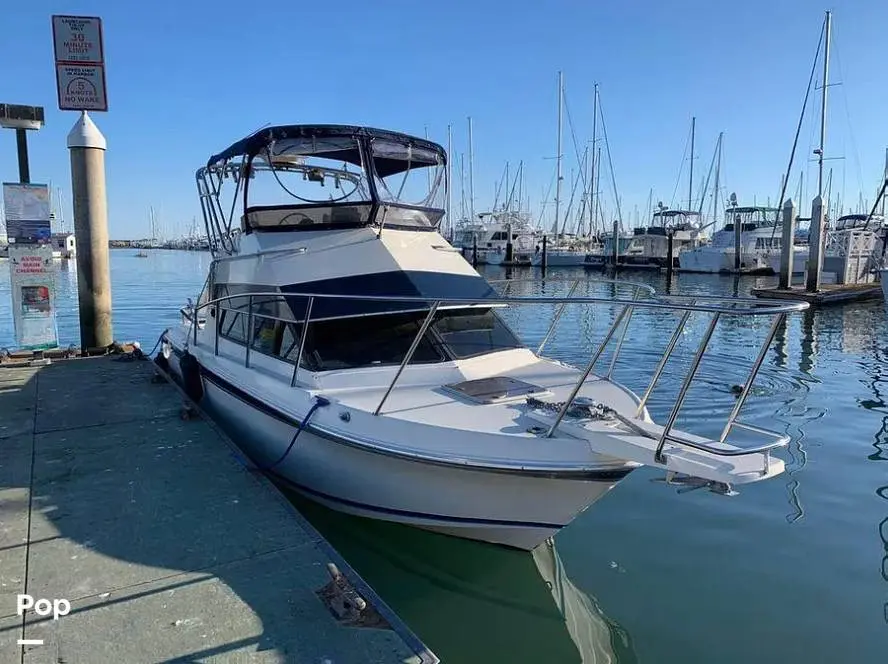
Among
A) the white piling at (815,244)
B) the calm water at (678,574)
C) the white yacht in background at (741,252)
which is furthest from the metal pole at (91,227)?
the white yacht in background at (741,252)

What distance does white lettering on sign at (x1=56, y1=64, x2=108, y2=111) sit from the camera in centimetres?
977

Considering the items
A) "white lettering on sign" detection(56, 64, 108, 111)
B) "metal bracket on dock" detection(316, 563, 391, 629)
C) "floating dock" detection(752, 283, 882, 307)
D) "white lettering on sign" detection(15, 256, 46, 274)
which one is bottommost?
"metal bracket on dock" detection(316, 563, 391, 629)

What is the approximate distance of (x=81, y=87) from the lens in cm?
989

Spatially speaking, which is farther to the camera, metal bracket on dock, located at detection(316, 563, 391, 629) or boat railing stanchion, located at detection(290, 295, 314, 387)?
boat railing stanchion, located at detection(290, 295, 314, 387)

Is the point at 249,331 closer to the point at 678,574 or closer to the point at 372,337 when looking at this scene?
the point at 372,337

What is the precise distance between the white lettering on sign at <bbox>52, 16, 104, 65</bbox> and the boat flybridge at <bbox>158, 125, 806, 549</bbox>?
391cm

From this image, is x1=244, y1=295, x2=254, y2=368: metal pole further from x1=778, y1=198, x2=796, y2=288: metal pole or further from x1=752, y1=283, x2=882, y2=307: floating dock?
x1=778, y1=198, x2=796, y2=288: metal pole

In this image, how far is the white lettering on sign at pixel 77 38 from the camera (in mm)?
9531

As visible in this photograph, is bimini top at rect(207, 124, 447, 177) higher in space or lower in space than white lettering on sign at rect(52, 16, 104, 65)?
lower

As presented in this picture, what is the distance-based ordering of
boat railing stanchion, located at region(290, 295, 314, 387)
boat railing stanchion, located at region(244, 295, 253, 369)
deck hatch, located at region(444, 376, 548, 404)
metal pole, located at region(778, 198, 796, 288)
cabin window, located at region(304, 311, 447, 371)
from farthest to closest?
metal pole, located at region(778, 198, 796, 288)
boat railing stanchion, located at region(244, 295, 253, 369)
cabin window, located at region(304, 311, 447, 371)
boat railing stanchion, located at region(290, 295, 314, 387)
deck hatch, located at region(444, 376, 548, 404)

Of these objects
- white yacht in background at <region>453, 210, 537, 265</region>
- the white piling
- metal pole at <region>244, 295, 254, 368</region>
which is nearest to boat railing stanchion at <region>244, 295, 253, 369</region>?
metal pole at <region>244, 295, 254, 368</region>

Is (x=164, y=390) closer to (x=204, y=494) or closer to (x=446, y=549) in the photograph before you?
(x=204, y=494)

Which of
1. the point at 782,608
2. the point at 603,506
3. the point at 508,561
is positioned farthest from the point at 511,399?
the point at 782,608

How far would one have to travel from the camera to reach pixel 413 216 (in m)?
6.62
